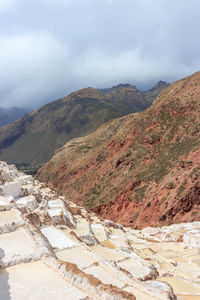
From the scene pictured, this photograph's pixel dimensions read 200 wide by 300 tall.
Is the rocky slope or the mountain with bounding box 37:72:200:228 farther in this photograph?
the mountain with bounding box 37:72:200:228

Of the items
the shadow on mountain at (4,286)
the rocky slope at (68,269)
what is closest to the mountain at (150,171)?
the rocky slope at (68,269)

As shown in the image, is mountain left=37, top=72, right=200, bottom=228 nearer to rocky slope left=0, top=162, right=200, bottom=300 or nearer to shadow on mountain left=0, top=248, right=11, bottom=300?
rocky slope left=0, top=162, right=200, bottom=300

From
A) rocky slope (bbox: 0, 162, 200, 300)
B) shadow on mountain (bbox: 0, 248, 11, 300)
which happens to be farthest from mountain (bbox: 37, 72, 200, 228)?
shadow on mountain (bbox: 0, 248, 11, 300)

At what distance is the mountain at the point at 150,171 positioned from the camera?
112 feet

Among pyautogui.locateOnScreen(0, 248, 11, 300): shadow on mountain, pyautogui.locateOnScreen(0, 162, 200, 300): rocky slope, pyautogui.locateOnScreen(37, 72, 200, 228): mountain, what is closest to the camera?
pyautogui.locateOnScreen(0, 248, 11, 300): shadow on mountain

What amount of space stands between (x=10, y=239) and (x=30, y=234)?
737mm

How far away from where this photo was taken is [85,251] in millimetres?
10141

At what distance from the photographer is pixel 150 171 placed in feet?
145

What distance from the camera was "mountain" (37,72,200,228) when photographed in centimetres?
3416

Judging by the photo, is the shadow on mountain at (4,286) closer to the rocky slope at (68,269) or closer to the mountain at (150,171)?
the rocky slope at (68,269)

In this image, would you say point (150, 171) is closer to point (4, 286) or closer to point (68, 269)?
point (68, 269)

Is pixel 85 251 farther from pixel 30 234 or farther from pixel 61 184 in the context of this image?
pixel 61 184

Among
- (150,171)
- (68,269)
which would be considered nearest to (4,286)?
(68,269)

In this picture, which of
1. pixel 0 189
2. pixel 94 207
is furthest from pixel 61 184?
pixel 0 189
